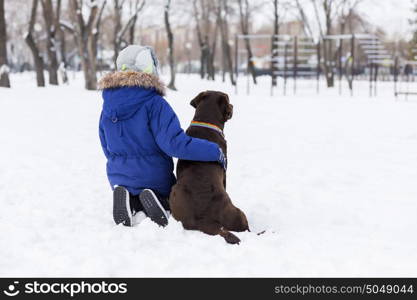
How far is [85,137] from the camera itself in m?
10.9

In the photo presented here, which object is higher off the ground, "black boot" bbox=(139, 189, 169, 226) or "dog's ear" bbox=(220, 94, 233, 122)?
"dog's ear" bbox=(220, 94, 233, 122)

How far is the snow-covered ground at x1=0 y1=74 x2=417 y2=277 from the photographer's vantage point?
389 cm

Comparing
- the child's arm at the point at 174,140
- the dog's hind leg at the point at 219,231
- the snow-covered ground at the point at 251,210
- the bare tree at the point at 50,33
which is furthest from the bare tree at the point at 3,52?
the dog's hind leg at the point at 219,231

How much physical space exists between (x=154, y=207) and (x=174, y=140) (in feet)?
2.07

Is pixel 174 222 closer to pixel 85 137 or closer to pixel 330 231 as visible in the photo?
pixel 330 231

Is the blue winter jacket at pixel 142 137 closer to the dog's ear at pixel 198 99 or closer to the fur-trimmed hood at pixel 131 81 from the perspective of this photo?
the fur-trimmed hood at pixel 131 81

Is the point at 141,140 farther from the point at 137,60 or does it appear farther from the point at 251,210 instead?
the point at 251,210

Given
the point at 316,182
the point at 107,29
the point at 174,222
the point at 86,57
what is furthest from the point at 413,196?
the point at 107,29

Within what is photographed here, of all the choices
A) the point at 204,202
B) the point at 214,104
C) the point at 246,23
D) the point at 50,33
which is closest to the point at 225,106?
the point at 214,104

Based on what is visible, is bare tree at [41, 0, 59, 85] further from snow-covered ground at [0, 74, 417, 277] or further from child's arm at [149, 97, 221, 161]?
child's arm at [149, 97, 221, 161]

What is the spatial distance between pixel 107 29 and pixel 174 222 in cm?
5774

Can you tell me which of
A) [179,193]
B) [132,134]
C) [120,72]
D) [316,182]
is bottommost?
[316,182]

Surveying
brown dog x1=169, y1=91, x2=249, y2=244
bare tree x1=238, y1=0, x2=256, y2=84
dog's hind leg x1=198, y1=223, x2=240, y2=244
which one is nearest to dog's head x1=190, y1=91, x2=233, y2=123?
brown dog x1=169, y1=91, x2=249, y2=244

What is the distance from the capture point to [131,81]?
4457 mm
